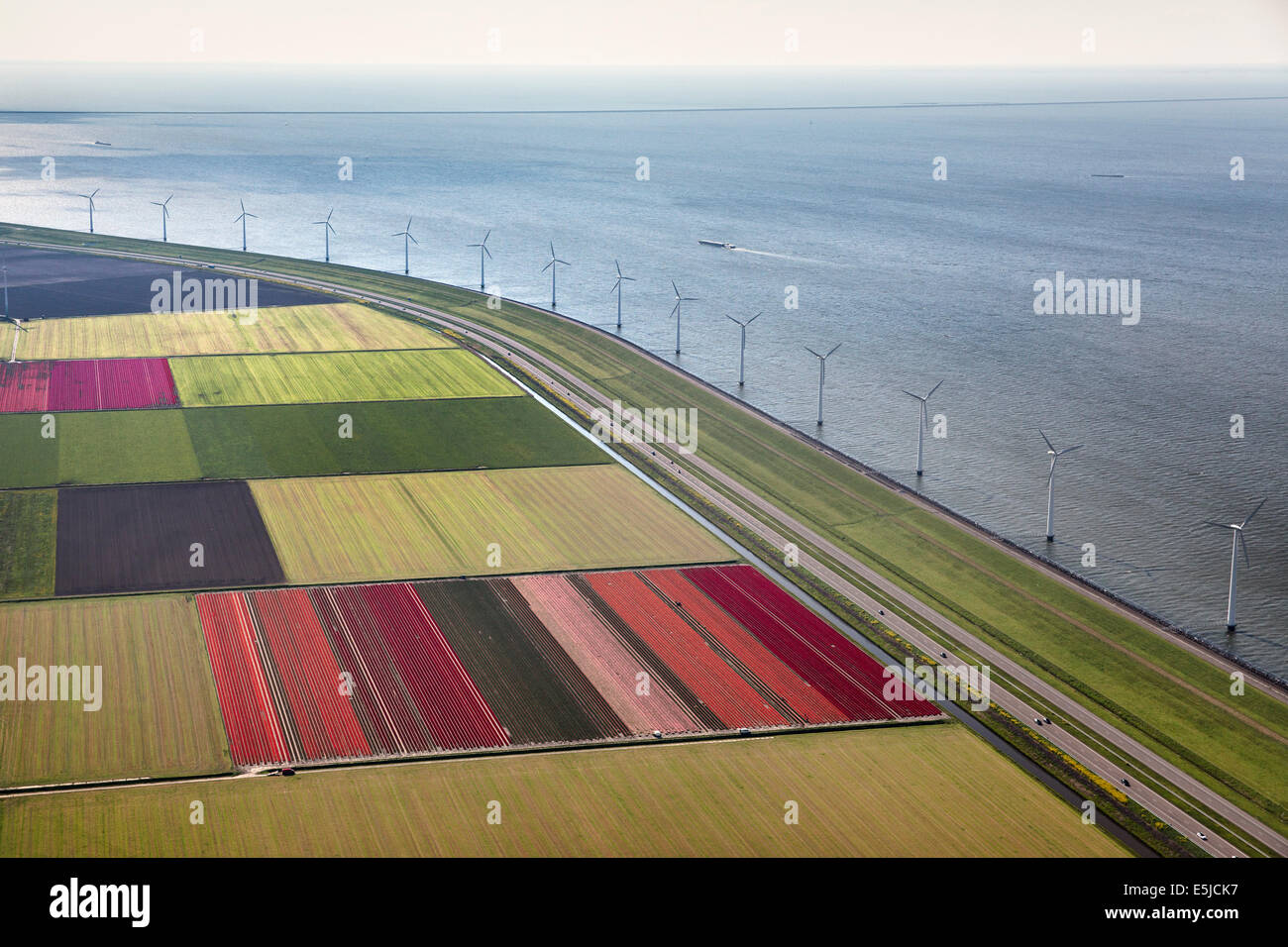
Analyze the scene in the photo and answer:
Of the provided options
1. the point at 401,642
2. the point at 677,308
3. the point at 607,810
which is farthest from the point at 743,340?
the point at 607,810

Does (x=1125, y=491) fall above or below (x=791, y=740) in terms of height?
above

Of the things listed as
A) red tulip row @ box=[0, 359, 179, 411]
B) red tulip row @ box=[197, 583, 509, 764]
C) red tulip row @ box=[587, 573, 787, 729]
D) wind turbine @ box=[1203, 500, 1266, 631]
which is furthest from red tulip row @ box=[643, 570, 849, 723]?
red tulip row @ box=[0, 359, 179, 411]

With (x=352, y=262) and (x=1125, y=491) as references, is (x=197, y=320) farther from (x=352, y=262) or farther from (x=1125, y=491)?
(x=1125, y=491)

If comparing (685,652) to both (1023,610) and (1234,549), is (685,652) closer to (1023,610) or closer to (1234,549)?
(1023,610)

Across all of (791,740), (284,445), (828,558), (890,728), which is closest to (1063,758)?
(890,728)

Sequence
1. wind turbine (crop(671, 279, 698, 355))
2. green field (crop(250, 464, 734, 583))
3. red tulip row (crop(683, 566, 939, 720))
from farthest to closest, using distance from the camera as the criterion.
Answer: wind turbine (crop(671, 279, 698, 355)) < green field (crop(250, 464, 734, 583)) < red tulip row (crop(683, 566, 939, 720))

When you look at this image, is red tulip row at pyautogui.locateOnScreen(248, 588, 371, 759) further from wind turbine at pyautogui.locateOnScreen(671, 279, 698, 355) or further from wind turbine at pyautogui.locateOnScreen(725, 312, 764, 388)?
wind turbine at pyautogui.locateOnScreen(671, 279, 698, 355)
